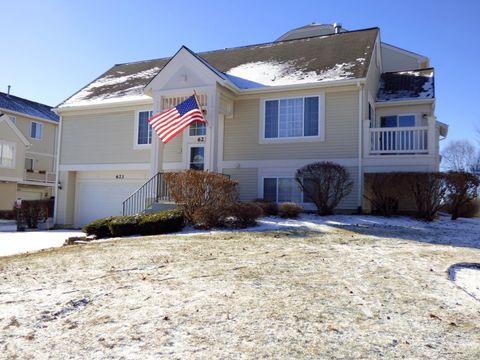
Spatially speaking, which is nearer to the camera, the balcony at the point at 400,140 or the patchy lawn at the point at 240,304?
the patchy lawn at the point at 240,304

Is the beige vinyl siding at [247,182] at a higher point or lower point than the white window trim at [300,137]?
lower

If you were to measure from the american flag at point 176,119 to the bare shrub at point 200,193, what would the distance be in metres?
2.68

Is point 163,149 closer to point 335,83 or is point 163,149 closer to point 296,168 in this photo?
point 296,168

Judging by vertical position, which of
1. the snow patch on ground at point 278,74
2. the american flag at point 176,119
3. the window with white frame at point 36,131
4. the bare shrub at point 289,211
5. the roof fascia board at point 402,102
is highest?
the window with white frame at point 36,131

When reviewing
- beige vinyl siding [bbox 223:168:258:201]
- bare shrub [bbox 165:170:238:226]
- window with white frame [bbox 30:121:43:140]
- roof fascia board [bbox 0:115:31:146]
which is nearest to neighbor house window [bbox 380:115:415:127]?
beige vinyl siding [bbox 223:168:258:201]

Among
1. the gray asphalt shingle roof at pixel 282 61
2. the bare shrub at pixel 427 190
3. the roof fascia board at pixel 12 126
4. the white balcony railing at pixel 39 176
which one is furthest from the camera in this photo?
the white balcony railing at pixel 39 176

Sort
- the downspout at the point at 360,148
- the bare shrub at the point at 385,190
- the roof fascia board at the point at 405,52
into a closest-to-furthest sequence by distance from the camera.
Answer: the bare shrub at the point at 385,190, the downspout at the point at 360,148, the roof fascia board at the point at 405,52

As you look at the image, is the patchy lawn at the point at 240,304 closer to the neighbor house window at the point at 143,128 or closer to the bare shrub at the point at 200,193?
the bare shrub at the point at 200,193

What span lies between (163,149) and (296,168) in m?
5.08

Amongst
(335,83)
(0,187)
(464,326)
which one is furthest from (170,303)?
(0,187)

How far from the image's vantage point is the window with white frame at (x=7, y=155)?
32.1m

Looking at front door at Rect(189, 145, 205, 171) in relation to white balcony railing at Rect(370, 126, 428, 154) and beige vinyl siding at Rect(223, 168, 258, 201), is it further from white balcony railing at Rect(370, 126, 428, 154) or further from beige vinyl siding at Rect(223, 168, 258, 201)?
white balcony railing at Rect(370, 126, 428, 154)

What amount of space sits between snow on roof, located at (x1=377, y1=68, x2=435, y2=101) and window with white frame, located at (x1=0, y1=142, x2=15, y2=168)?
26697 millimetres

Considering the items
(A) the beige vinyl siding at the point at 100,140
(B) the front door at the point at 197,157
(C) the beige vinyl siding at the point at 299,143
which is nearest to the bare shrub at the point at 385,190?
(C) the beige vinyl siding at the point at 299,143
